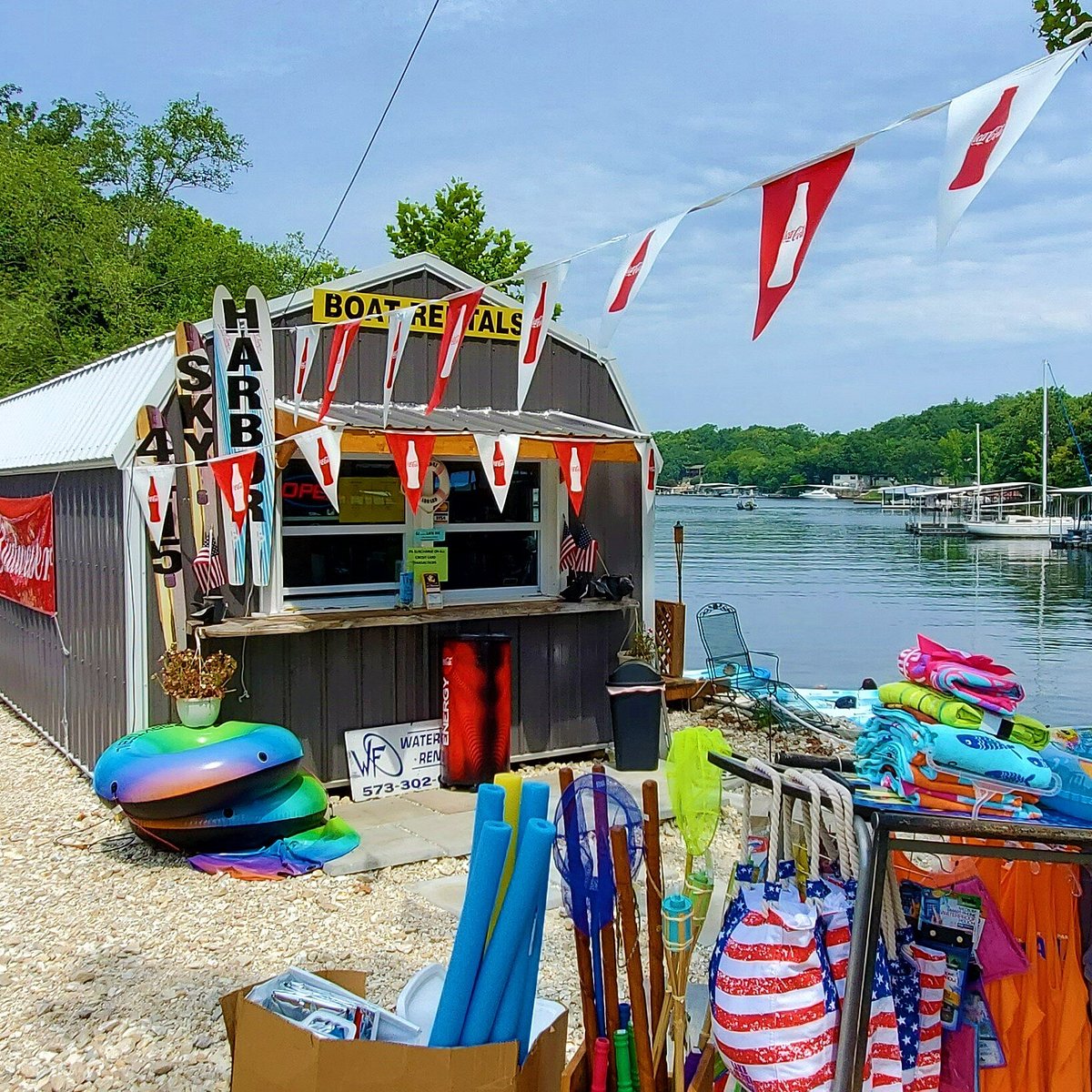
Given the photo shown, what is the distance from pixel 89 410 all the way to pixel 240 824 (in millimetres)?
3421

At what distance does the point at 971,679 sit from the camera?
7.50 ft

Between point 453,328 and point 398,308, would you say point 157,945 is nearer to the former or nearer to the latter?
point 453,328

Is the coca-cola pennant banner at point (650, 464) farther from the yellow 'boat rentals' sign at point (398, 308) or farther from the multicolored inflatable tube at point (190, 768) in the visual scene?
the multicolored inflatable tube at point (190, 768)

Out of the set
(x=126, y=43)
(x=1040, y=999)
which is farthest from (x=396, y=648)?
(x=126, y=43)

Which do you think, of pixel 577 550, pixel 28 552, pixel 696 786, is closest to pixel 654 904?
pixel 696 786

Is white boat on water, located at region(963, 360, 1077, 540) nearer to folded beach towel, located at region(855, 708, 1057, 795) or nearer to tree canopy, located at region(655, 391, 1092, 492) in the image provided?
tree canopy, located at region(655, 391, 1092, 492)

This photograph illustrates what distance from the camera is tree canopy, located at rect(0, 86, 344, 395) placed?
73.0ft

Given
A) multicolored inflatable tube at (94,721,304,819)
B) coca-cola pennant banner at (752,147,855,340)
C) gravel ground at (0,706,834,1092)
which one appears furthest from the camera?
multicolored inflatable tube at (94,721,304,819)

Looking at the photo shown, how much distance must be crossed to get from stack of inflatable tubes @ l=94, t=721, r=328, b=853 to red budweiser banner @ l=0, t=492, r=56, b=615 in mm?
2858

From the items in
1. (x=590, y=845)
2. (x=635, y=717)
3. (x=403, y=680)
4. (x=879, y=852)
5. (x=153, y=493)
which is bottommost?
(x=635, y=717)

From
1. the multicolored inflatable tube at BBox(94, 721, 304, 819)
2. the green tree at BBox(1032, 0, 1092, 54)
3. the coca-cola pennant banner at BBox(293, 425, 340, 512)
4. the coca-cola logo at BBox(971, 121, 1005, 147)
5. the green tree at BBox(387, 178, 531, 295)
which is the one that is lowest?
the multicolored inflatable tube at BBox(94, 721, 304, 819)

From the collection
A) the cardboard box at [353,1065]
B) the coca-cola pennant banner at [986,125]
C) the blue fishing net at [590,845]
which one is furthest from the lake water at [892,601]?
the cardboard box at [353,1065]

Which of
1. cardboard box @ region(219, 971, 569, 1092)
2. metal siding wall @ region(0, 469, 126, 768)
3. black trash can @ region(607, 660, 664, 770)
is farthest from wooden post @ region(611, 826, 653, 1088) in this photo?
black trash can @ region(607, 660, 664, 770)

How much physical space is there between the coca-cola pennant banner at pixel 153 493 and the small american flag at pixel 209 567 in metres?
0.25
